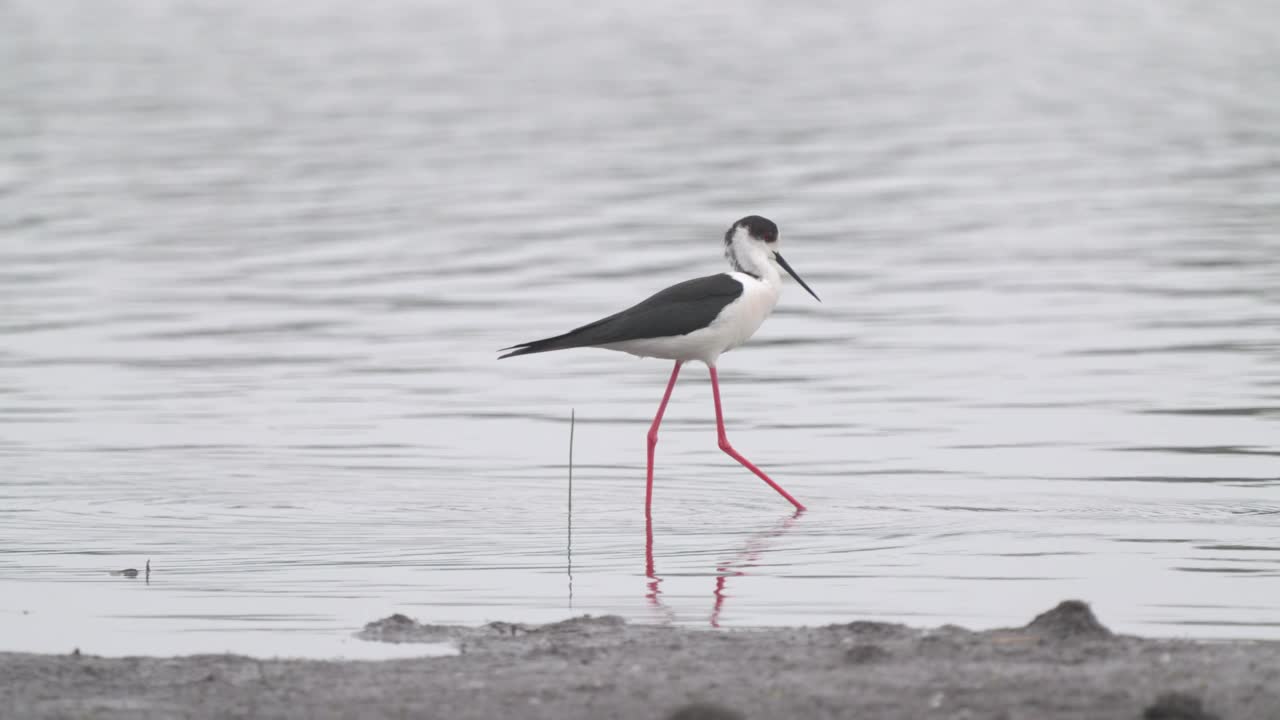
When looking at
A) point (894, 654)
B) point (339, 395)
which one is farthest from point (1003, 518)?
point (339, 395)

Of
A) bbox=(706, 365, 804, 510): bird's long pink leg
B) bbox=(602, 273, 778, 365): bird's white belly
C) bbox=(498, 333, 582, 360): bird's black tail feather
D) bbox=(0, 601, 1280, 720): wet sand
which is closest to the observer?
bbox=(0, 601, 1280, 720): wet sand

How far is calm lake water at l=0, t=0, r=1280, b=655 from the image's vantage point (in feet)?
27.7

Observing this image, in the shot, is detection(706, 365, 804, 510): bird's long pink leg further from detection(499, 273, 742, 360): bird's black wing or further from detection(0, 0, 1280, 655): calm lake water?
detection(499, 273, 742, 360): bird's black wing

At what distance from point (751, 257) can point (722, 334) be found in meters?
0.58

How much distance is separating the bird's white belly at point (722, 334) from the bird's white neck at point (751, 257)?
0.24ft

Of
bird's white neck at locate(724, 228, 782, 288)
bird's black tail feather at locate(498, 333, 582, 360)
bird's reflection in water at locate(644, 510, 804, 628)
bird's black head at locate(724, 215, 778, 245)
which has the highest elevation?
bird's black head at locate(724, 215, 778, 245)

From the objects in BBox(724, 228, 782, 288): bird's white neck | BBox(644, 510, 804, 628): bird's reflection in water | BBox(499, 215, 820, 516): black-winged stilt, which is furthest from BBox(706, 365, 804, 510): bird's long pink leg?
BBox(724, 228, 782, 288): bird's white neck

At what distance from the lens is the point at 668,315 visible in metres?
10.2

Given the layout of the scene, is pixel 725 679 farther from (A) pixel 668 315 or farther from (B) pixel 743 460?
(B) pixel 743 460

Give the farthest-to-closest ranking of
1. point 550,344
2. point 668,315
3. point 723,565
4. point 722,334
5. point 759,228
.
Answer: point 759,228
point 722,334
point 668,315
point 550,344
point 723,565

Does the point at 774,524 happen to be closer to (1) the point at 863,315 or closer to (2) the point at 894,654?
(2) the point at 894,654

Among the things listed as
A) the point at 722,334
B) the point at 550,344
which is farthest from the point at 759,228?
the point at 550,344

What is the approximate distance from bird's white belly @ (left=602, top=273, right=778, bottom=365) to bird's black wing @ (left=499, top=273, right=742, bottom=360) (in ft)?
0.13

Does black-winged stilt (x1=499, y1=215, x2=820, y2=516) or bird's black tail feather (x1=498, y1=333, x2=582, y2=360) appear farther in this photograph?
black-winged stilt (x1=499, y1=215, x2=820, y2=516)
